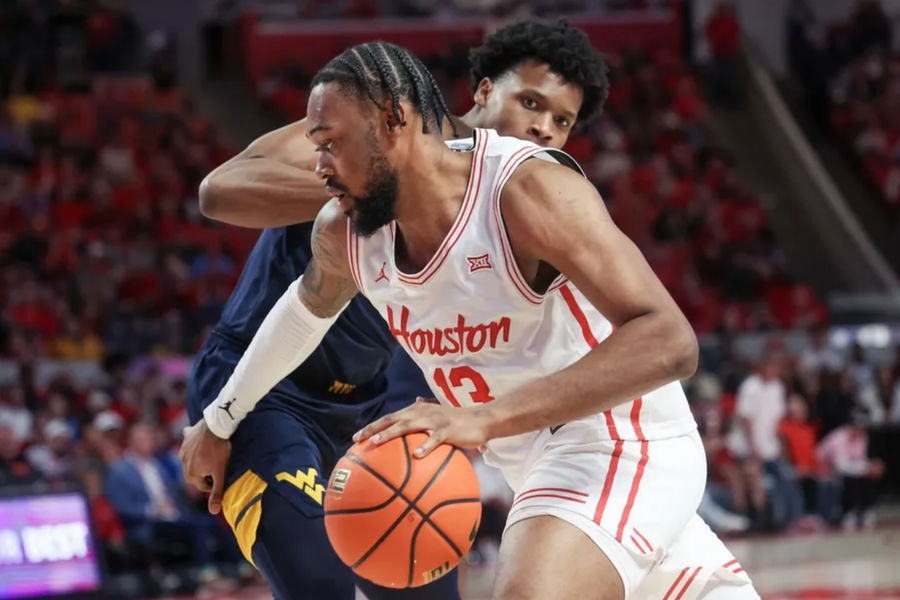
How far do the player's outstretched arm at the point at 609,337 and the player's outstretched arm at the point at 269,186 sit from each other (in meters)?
1.05

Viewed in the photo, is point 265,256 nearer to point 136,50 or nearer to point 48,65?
point 48,65

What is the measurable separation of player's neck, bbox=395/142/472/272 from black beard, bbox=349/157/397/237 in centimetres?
3

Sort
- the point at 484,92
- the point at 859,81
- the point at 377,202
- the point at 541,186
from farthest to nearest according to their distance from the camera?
1. the point at 859,81
2. the point at 484,92
3. the point at 377,202
4. the point at 541,186

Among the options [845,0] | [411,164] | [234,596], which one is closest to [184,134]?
[234,596]

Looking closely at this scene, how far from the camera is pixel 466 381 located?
11.3 feet

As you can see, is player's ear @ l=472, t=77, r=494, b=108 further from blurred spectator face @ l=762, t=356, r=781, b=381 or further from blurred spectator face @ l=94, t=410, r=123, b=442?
blurred spectator face @ l=762, t=356, r=781, b=381

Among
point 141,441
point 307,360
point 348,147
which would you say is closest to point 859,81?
point 141,441

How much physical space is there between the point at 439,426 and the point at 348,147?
2.41ft

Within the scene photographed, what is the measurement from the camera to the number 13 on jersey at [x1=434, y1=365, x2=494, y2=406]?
3424 mm

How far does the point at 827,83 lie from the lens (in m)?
21.0

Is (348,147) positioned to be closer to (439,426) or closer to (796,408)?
(439,426)

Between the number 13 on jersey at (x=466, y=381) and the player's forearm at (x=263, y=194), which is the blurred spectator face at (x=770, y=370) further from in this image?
the number 13 on jersey at (x=466, y=381)

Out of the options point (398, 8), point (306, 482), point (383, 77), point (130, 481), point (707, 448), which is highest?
point (383, 77)

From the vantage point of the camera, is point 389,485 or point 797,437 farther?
point 797,437
